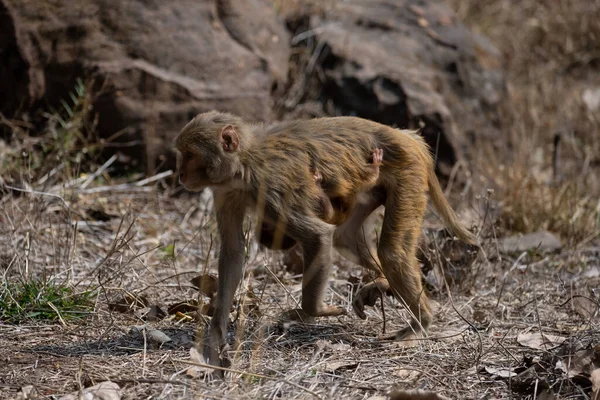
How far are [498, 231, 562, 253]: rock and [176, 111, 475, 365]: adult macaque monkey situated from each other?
5.88 ft

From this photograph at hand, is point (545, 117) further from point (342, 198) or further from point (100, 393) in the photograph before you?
point (100, 393)

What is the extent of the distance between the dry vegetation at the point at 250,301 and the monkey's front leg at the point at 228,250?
7.2 inches

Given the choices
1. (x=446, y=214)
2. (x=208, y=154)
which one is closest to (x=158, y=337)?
(x=208, y=154)

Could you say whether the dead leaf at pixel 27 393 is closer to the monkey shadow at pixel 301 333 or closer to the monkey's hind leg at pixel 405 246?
the monkey shadow at pixel 301 333

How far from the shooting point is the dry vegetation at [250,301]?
4.57 metres

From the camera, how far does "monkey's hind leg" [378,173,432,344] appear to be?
547cm

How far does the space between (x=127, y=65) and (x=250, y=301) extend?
3.96 meters

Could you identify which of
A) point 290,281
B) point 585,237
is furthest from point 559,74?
point 290,281

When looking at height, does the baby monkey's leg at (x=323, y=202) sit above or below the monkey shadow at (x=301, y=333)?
above

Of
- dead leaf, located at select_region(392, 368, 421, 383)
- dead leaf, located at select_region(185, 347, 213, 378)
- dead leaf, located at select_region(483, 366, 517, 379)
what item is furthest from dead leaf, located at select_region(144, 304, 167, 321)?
dead leaf, located at select_region(483, 366, 517, 379)

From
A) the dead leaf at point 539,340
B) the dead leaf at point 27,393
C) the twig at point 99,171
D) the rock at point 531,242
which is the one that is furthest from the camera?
the twig at point 99,171

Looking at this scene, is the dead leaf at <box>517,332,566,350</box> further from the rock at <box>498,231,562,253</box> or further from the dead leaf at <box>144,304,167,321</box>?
the dead leaf at <box>144,304,167,321</box>

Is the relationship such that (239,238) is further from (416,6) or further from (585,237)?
(416,6)

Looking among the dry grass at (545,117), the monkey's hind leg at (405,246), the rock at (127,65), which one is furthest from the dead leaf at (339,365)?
the rock at (127,65)
